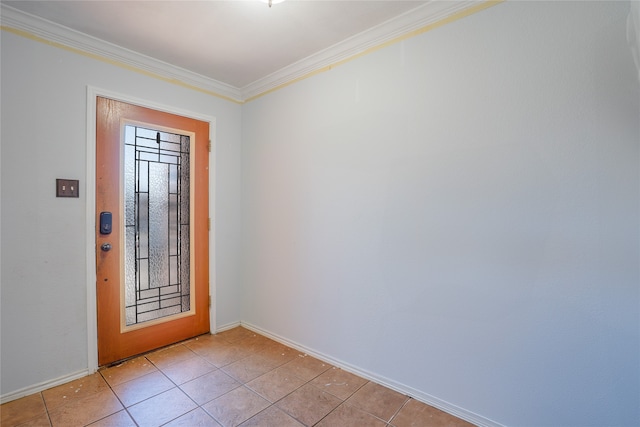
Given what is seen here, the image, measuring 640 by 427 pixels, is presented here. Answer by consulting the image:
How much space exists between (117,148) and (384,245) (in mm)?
2231

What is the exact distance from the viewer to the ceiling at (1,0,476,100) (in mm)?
1864

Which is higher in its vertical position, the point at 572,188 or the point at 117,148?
the point at 117,148

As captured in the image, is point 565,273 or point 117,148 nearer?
point 565,273

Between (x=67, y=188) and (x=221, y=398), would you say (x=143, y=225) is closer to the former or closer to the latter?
(x=67, y=188)

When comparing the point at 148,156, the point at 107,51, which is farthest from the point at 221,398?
the point at 107,51

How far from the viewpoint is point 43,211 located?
2.04 metres

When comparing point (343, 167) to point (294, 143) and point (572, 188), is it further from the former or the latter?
point (572, 188)

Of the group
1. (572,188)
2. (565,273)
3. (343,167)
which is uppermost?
(343,167)

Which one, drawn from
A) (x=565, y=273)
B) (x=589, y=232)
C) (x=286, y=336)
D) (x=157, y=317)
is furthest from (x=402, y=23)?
(x=157, y=317)

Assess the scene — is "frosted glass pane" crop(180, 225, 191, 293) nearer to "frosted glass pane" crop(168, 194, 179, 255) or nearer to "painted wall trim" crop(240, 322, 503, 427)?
"frosted glass pane" crop(168, 194, 179, 255)

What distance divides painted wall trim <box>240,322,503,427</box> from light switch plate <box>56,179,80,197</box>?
80.5 inches

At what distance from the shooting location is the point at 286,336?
2.79 meters

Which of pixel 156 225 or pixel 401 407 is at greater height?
pixel 156 225

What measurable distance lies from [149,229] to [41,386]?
4.12 ft
